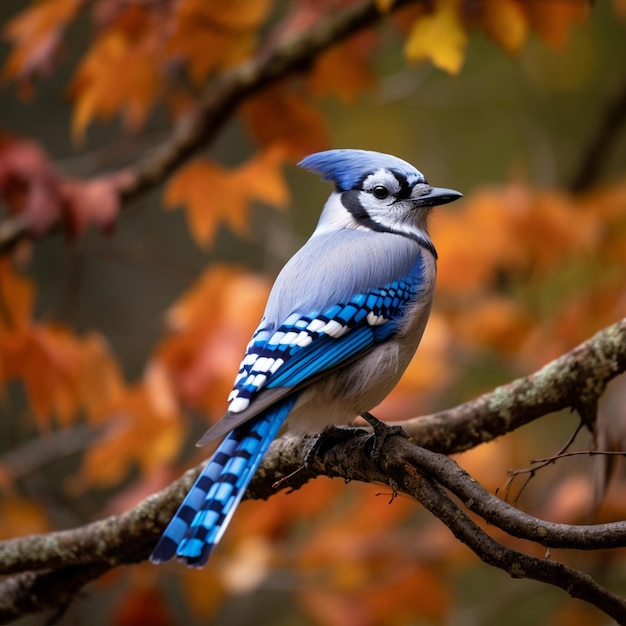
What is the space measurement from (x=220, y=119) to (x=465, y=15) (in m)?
0.80

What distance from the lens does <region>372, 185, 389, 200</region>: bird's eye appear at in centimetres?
167

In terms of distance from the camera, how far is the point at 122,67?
2.53 metres

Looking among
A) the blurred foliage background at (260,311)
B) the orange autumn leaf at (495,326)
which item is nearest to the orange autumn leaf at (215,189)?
the blurred foliage background at (260,311)

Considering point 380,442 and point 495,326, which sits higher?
point 380,442

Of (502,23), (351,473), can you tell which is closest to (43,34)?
(502,23)

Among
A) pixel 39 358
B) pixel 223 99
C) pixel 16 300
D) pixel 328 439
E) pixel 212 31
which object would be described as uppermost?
pixel 212 31

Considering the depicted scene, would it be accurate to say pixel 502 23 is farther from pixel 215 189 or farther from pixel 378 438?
pixel 378 438

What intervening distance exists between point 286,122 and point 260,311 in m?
0.59

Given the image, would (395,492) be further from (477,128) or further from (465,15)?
(477,128)

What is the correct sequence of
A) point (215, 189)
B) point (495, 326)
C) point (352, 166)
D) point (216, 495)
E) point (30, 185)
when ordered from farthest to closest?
point (495, 326) < point (215, 189) < point (30, 185) < point (352, 166) < point (216, 495)

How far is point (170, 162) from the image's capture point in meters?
2.47

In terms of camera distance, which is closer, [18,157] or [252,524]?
[18,157]

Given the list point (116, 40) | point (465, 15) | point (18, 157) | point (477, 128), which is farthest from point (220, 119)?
point (477, 128)

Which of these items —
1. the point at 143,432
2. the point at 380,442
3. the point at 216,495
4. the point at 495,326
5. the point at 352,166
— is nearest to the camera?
the point at 216,495
